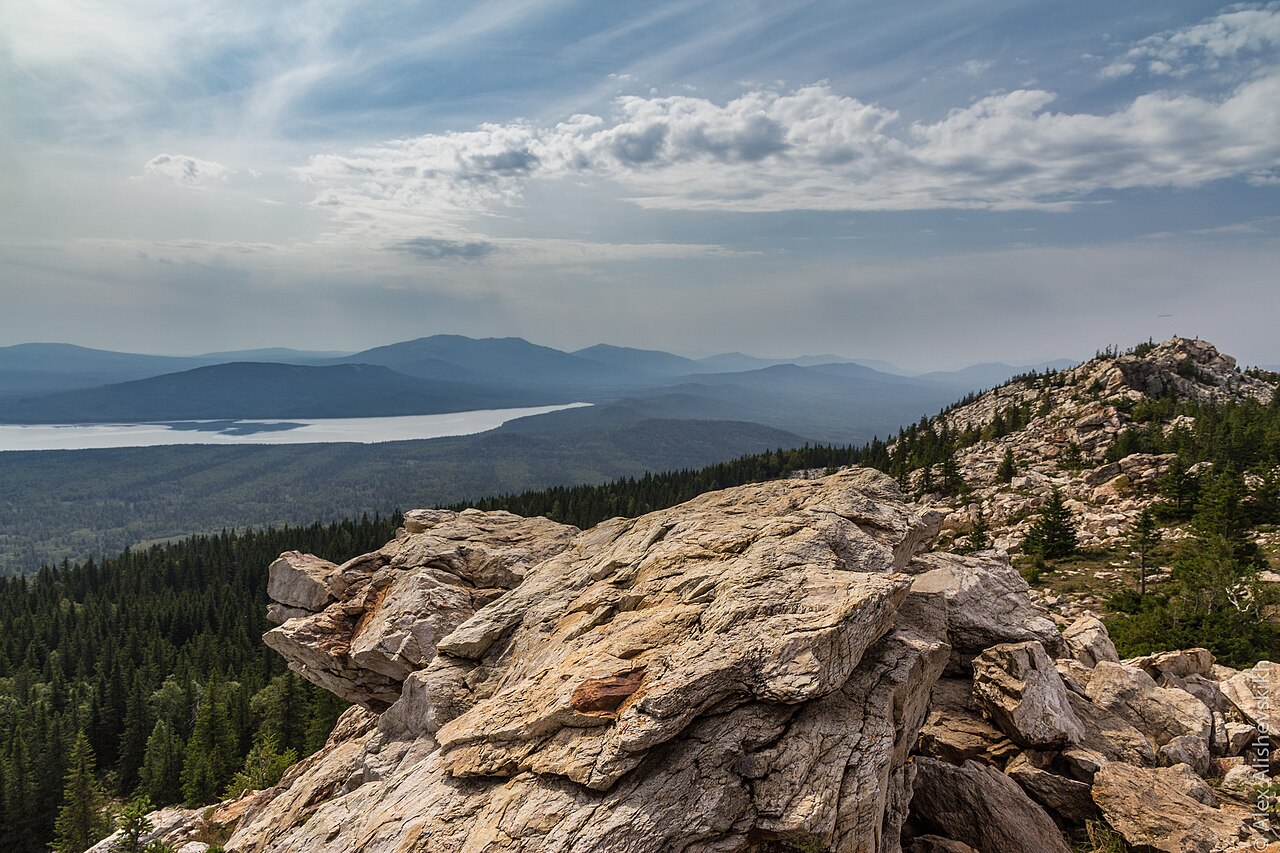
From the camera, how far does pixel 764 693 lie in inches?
536

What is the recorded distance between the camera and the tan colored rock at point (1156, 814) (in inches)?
609

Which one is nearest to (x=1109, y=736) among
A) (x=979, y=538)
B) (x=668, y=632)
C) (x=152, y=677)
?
(x=668, y=632)

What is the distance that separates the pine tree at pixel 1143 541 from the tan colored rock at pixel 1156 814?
35.8 meters

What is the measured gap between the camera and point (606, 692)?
47.0 feet

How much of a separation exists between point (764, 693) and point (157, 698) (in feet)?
363

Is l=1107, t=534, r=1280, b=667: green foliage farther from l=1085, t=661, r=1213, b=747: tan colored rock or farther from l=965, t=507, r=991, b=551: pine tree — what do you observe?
l=965, t=507, r=991, b=551: pine tree

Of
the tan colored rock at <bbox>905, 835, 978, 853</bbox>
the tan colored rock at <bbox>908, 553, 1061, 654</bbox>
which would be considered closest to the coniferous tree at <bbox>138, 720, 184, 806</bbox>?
the tan colored rock at <bbox>905, 835, 978, 853</bbox>

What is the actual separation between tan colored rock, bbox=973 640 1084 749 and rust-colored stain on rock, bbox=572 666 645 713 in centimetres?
1257

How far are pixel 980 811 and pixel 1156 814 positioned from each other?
4459 mm

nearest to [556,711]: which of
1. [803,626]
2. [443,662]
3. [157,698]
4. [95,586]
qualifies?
[803,626]

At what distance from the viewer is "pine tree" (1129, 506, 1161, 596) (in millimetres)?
48094

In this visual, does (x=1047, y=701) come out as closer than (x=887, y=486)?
Yes

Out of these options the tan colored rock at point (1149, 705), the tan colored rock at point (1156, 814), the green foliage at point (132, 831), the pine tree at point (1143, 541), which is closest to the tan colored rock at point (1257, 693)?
the tan colored rock at point (1149, 705)

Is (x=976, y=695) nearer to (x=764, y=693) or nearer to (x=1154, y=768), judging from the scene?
(x=1154, y=768)
